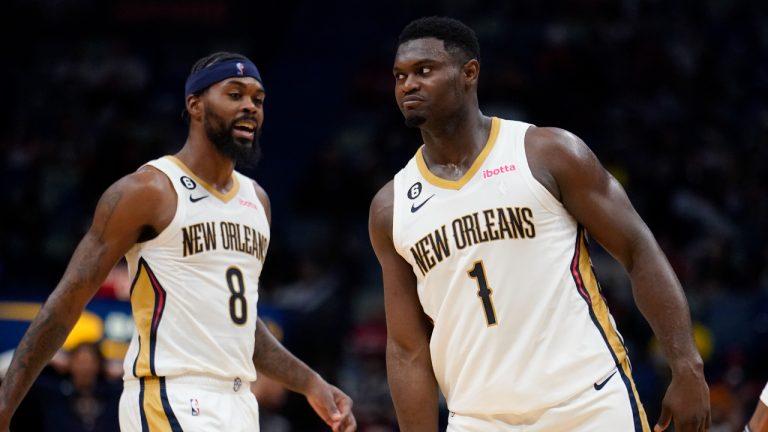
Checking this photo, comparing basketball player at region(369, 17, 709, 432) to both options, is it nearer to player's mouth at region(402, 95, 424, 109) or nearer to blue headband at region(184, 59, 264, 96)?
player's mouth at region(402, 95, 424, 109)

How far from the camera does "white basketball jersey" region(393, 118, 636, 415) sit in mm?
4734

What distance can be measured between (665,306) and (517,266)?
2.01ft

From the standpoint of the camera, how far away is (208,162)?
5.95m

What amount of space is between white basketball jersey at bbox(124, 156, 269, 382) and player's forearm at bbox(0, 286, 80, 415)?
1.21ft

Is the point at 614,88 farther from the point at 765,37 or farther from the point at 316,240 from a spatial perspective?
the point at 316,240

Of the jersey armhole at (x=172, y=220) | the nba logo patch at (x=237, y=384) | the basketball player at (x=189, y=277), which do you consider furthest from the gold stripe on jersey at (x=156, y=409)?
the jersey armhole at (x=172, y=220)

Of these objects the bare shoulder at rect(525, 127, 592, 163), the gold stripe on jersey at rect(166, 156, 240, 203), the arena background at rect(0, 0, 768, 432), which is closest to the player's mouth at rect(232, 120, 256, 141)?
the gold stripe on jersey at rect(166, 156, 240, 203)

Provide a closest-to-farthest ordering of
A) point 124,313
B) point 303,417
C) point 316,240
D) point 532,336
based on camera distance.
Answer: point 532,336 → point 303,417 → point 124,313 → point 316,240

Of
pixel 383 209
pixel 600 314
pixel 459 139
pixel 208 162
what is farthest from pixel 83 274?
pixel 600 314

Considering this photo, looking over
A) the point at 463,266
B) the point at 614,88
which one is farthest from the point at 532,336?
the point at 614,88

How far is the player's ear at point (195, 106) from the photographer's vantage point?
601 cm

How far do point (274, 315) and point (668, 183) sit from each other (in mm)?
5157

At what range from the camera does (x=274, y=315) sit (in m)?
11.7

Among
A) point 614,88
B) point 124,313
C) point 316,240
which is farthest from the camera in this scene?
point 614,88
